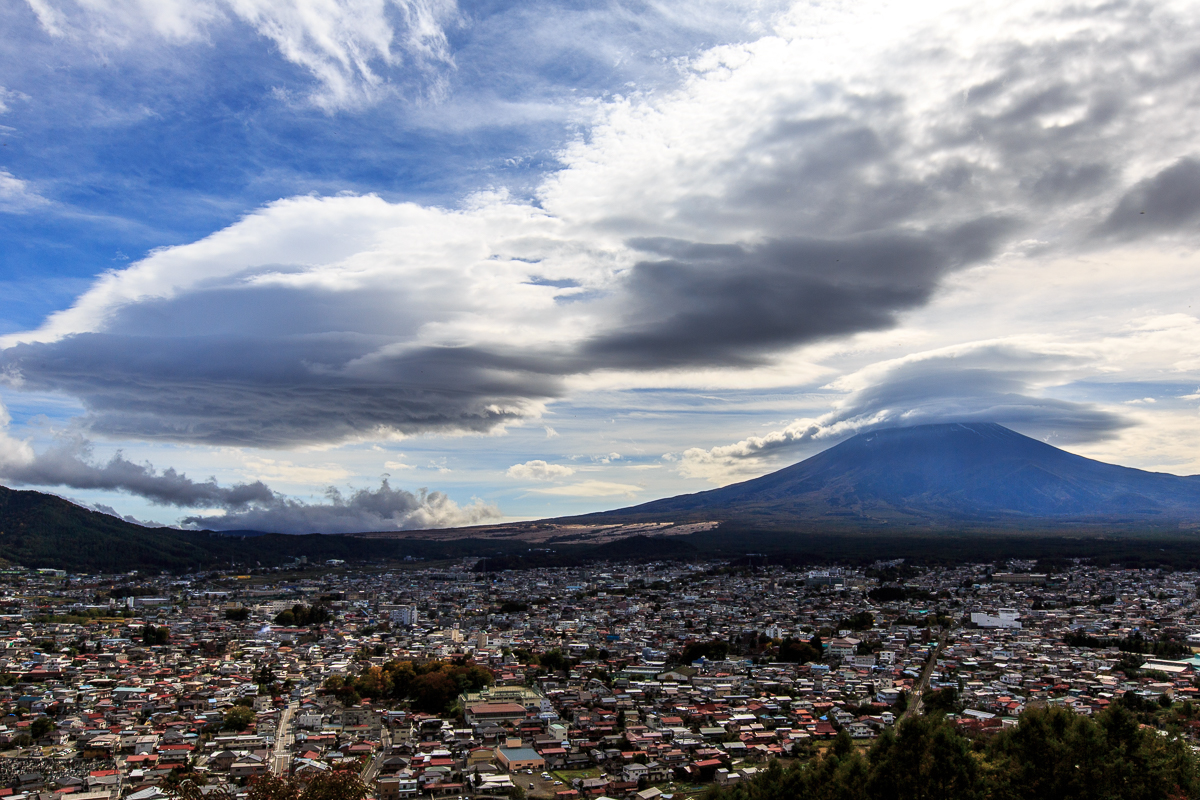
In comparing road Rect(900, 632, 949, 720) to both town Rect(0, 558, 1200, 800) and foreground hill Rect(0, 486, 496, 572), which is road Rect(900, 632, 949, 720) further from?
foreground hill Rect(0, 486, 496, 572)

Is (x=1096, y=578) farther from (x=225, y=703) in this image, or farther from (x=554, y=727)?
(x=225, y=703)

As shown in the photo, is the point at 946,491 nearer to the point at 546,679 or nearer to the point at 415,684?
the point at 546,679

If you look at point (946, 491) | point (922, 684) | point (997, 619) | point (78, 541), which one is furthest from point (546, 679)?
point (946, 491)

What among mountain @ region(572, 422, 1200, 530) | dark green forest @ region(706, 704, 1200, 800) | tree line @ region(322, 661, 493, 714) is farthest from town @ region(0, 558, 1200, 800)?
mountain @ region(572, 422, 1200, 530)

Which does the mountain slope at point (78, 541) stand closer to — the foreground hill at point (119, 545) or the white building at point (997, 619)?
the foreground hill at point (119, 545)

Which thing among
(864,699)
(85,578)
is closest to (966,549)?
(864,699)
